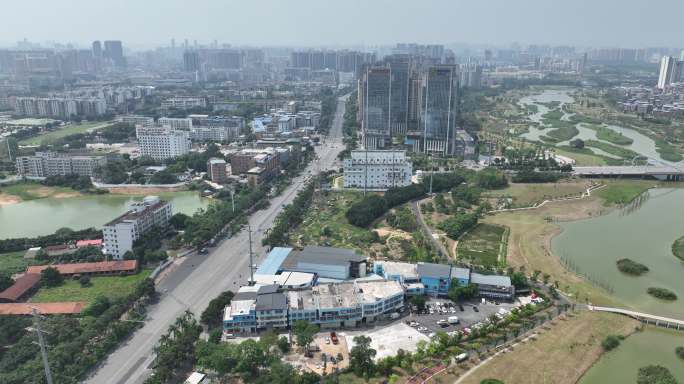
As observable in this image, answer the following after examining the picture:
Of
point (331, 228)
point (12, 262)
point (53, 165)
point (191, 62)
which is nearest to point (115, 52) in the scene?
point (191, 62)

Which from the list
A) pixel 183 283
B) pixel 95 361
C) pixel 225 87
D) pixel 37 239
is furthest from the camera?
pixel 225 87

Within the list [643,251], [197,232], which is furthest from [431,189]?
[197,232]

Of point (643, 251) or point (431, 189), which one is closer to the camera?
point (643, 251)

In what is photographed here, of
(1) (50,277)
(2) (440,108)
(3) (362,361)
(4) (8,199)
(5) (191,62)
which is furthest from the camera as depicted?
→ (5) (191,62)

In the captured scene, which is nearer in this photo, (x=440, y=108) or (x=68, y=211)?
(x=68, y=211)

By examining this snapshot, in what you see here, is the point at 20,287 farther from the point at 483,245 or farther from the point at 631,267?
the point at 631,267

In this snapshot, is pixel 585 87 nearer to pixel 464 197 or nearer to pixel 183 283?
pixel 464 197
